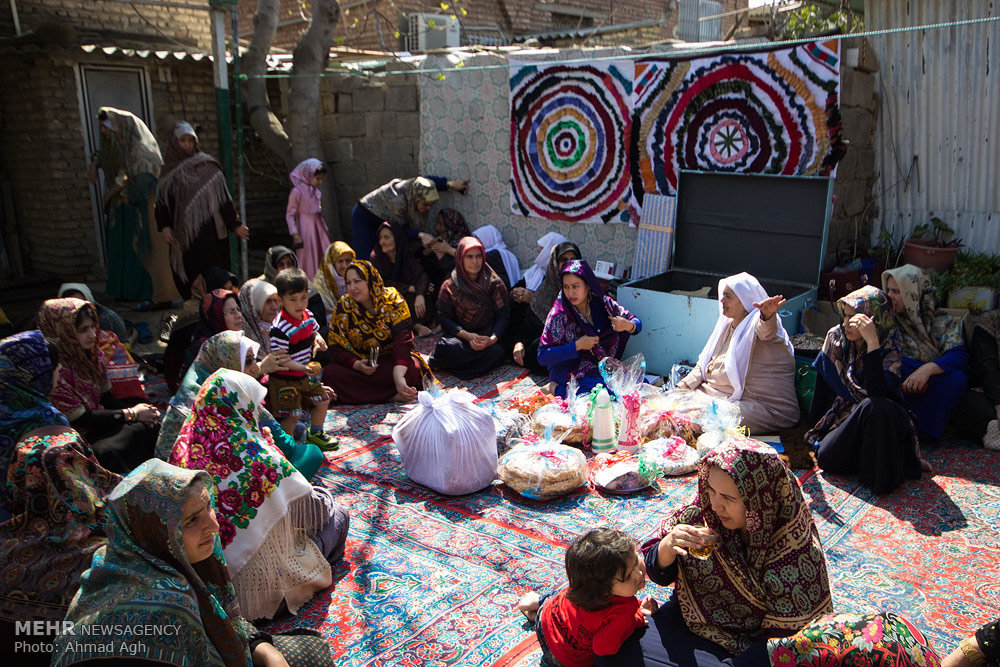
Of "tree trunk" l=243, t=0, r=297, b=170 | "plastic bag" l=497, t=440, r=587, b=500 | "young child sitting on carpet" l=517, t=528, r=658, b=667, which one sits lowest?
"plastic bag" l=497, t=440, r=587, b=500

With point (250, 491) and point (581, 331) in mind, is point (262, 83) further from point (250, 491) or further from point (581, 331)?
point (250, 491)

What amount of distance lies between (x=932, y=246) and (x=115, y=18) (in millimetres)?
9090

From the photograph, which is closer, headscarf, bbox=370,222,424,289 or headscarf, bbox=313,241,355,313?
headscarf, bbox=313,241,355,313

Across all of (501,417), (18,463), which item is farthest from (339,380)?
(18,463)

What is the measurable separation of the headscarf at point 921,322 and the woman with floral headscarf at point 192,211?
5167mm

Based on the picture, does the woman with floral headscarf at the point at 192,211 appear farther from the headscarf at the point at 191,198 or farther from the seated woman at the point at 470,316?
the seated woman at the point at 470,316

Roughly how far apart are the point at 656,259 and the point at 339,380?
9.35 ft

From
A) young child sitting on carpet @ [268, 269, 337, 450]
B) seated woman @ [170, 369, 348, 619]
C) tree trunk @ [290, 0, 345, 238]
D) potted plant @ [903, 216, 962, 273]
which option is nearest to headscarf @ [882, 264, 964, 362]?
potted plant @ [903, 216, 962, 273]

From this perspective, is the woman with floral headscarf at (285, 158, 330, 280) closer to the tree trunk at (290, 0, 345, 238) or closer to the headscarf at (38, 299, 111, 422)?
the tree trunk at (290, 0, 345, 238)

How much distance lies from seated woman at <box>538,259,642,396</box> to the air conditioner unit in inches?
252

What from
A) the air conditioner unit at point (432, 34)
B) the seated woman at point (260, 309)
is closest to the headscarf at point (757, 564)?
the seated woman at point (260, 309)

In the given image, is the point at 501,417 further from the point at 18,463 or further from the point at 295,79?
the point at 295,79

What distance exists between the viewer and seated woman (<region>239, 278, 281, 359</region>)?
188 inches

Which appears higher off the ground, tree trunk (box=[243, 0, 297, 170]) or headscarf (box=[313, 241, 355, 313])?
tree trunk (box=[243, 0, 297, 170])
